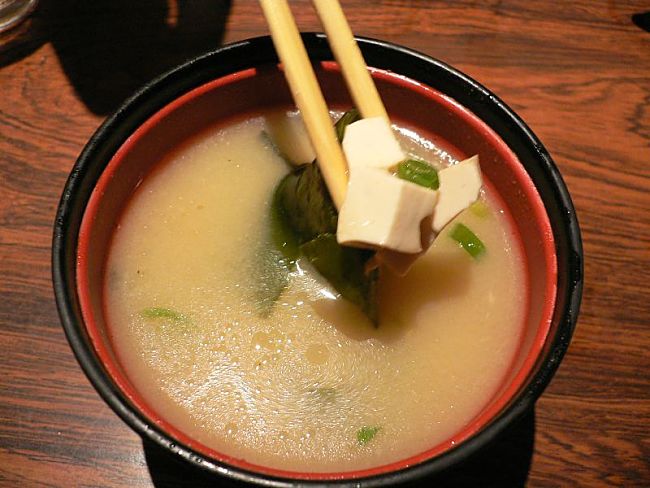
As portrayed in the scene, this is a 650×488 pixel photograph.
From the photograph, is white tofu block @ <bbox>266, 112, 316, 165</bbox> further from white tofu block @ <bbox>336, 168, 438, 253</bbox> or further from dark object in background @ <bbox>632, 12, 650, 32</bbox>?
dark object in background @ <bbox>632, 12, 650, 32</bbox>

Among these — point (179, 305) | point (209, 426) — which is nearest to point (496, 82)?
point (179, 305)

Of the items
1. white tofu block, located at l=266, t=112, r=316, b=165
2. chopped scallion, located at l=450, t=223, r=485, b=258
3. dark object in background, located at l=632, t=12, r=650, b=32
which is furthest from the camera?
dark object in background, located at l=632, t=12, r=650, b=32

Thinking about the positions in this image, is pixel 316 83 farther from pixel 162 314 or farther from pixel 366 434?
pixel 366 434

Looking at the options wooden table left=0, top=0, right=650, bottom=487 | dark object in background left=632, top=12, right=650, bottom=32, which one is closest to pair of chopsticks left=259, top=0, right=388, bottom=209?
wooden table left=0, top=0, right=650, bottom=487

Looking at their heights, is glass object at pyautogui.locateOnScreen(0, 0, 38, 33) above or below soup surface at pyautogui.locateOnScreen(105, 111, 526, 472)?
above

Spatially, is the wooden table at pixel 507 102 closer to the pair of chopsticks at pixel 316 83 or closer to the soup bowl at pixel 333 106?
the soup bowl at pixel 333 106

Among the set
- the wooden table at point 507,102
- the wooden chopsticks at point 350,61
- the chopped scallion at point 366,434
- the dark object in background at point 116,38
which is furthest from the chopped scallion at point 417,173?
the dark object in background at point 116,38

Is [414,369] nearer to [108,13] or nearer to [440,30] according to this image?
[440,30]

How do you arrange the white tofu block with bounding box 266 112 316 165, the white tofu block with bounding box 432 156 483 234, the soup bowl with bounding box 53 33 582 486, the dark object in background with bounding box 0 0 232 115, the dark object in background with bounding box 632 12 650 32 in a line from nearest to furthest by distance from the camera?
the soup bowl with bounding box 53 33 582 486 → the white tofu block with bounding box 432 156 483 234 → the white tofu block with bounding box 266 112 316 165 → the dark object in background with bounding box 0 0 232 115 → the dark object in background with bounding box 632 12 650 32
